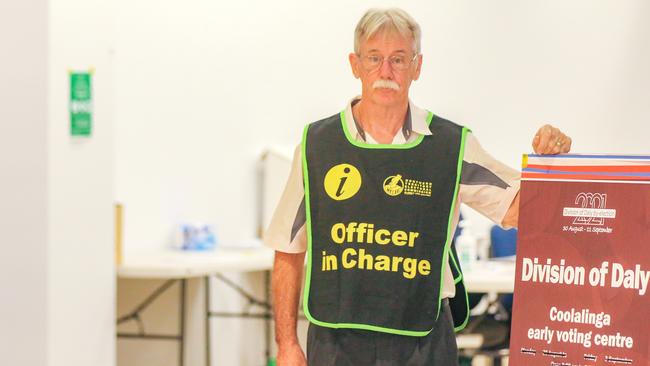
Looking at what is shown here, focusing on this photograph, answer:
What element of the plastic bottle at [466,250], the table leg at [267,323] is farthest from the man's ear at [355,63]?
the table leg at [267,323]

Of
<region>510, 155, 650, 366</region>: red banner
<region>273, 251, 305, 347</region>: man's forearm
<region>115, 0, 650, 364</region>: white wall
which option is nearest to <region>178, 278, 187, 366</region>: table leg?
<region>115, 0, 650, 364</region>: white wall

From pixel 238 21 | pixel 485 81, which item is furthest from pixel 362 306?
pixel 238 21

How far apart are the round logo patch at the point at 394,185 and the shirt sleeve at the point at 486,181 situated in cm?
13

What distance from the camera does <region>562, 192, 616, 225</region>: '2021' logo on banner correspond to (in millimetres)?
2117

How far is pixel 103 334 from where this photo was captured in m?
4.09

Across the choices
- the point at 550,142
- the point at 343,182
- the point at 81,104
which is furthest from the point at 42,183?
the point at 550,142

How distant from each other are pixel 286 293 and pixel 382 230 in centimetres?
27

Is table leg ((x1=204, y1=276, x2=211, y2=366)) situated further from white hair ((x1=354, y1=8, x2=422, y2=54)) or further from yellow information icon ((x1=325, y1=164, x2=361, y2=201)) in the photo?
white hair ((x1=354, y1=8, x2=422, y2=54))

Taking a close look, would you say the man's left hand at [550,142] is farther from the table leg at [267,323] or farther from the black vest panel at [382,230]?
the table leg at [267,323]

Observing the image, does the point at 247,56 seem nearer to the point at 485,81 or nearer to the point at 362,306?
the point at 485,81

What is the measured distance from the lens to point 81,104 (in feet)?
12.6

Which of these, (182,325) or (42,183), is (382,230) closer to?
(42,183)

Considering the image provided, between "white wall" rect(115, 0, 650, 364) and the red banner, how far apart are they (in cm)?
95

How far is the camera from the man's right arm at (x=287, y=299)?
236 centimetres
